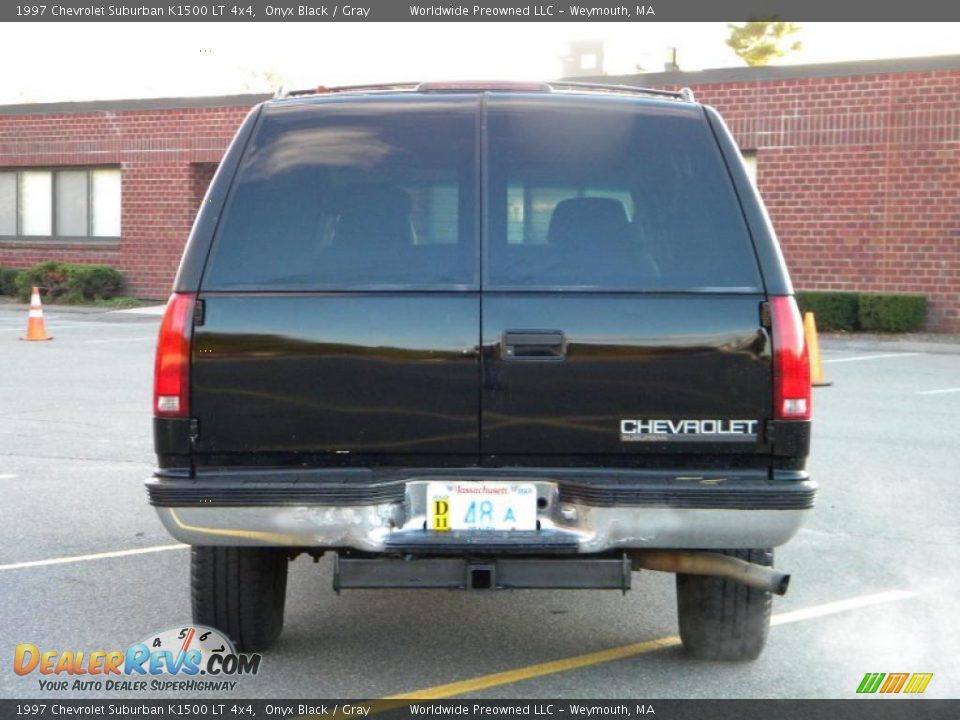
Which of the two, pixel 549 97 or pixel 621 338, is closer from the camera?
pixel 621 338

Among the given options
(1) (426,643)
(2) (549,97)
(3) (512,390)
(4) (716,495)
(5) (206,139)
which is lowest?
(1) (426,643)

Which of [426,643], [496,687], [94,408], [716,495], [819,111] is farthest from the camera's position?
[819,111]

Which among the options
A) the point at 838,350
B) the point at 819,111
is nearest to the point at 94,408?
the point at 838,350

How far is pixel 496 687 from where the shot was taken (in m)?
4.85

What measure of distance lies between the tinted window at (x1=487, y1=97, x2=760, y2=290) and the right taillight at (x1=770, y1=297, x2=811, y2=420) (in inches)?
5.8

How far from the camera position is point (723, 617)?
5094mm

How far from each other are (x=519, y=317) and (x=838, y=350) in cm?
1651

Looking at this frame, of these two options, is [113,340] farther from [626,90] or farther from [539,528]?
[539,528]

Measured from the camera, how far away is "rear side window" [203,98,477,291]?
4.58 m

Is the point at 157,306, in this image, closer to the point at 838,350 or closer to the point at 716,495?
the point at 838,350

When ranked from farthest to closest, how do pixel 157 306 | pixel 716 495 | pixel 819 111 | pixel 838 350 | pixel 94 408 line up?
pixel 157 306 < pixel 819 111 < pixel 838 350 < pixel 94 408 < pixel 716 495

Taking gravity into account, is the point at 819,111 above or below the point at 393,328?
above

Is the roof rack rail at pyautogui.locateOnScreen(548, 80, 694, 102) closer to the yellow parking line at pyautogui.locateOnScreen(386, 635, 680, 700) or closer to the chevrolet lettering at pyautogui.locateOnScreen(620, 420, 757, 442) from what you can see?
the chevrolet lettering at pyautogui.locateOnScreen(620, 420, 757, 442)

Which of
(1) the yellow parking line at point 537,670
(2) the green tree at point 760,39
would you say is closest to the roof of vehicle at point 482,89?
(1) the yellow parking line at point 537,670
